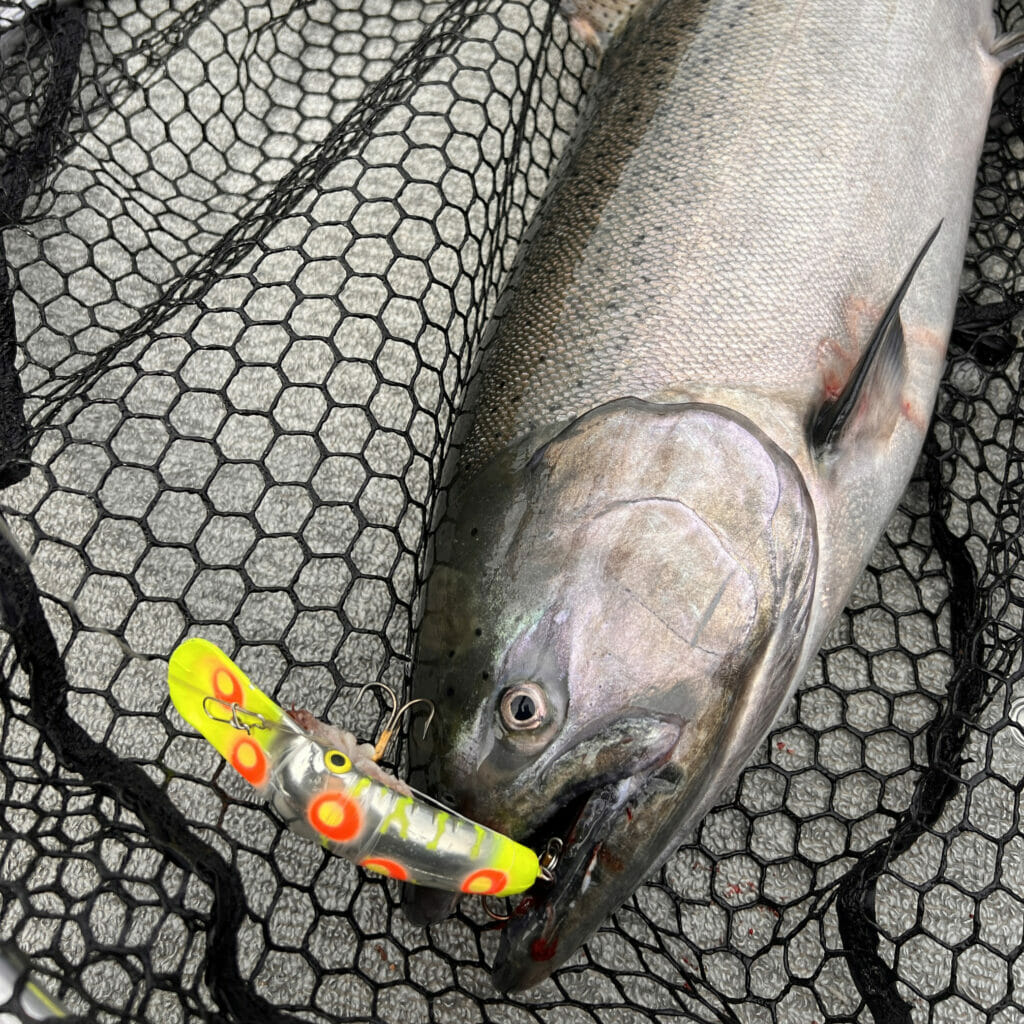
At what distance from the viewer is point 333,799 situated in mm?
1000

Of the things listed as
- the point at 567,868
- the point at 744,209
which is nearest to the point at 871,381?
the point at 744,209

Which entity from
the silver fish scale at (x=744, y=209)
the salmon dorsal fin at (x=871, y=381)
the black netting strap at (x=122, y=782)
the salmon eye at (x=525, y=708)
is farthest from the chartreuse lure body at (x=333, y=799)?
the salmon dorsal fin at (x=871, y=381)

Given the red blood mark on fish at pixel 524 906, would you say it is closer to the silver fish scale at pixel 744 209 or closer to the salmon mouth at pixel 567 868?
the salmon mouth at pixel 567 868

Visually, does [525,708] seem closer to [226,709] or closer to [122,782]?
[226,709]

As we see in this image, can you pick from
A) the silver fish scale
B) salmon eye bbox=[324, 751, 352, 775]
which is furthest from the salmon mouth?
the silver fish scale

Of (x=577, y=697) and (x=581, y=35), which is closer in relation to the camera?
(x=577, y=697)

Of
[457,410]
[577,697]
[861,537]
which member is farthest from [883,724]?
[457,410]

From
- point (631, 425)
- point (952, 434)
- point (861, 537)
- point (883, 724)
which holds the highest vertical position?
point (631, 425)

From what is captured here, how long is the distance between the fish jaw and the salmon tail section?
22 centimetres

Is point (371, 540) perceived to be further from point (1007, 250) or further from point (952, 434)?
point (1007, 250)

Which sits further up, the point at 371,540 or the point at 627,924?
the point at 371,540

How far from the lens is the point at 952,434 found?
1659 mm

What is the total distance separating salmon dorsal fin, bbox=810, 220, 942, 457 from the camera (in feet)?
4.02

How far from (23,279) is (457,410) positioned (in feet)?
3.40
